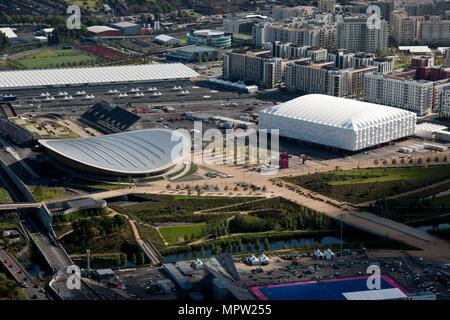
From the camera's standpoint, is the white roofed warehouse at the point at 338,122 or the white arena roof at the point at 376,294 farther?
the white roofed warehouse at the point at 338,122

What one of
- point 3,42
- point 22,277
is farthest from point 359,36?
point 22,277

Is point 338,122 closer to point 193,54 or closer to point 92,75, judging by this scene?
point 92,75

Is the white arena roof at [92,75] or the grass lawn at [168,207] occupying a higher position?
the white arena roof at [92,75]

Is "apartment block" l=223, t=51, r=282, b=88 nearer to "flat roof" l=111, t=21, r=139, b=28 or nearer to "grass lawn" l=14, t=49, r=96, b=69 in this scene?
"grass lawn" l=14, t=49, r=96, b=69

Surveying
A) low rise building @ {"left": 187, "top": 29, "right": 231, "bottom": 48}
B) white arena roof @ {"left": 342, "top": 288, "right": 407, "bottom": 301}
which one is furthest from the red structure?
low rise building @ {"left": 187, "top": 29, "right": 231, "bottom": 48}

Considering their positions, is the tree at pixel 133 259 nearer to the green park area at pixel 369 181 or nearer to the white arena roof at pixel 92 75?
the green park area at pixel 369 181

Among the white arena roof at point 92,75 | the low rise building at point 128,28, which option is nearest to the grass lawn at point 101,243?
the white arena roof at point 92,75

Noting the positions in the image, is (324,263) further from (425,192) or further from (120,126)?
(120,126)

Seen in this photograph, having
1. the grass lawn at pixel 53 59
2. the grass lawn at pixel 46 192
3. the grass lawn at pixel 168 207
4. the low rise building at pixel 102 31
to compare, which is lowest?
the grass lawn at pixel 168 207
